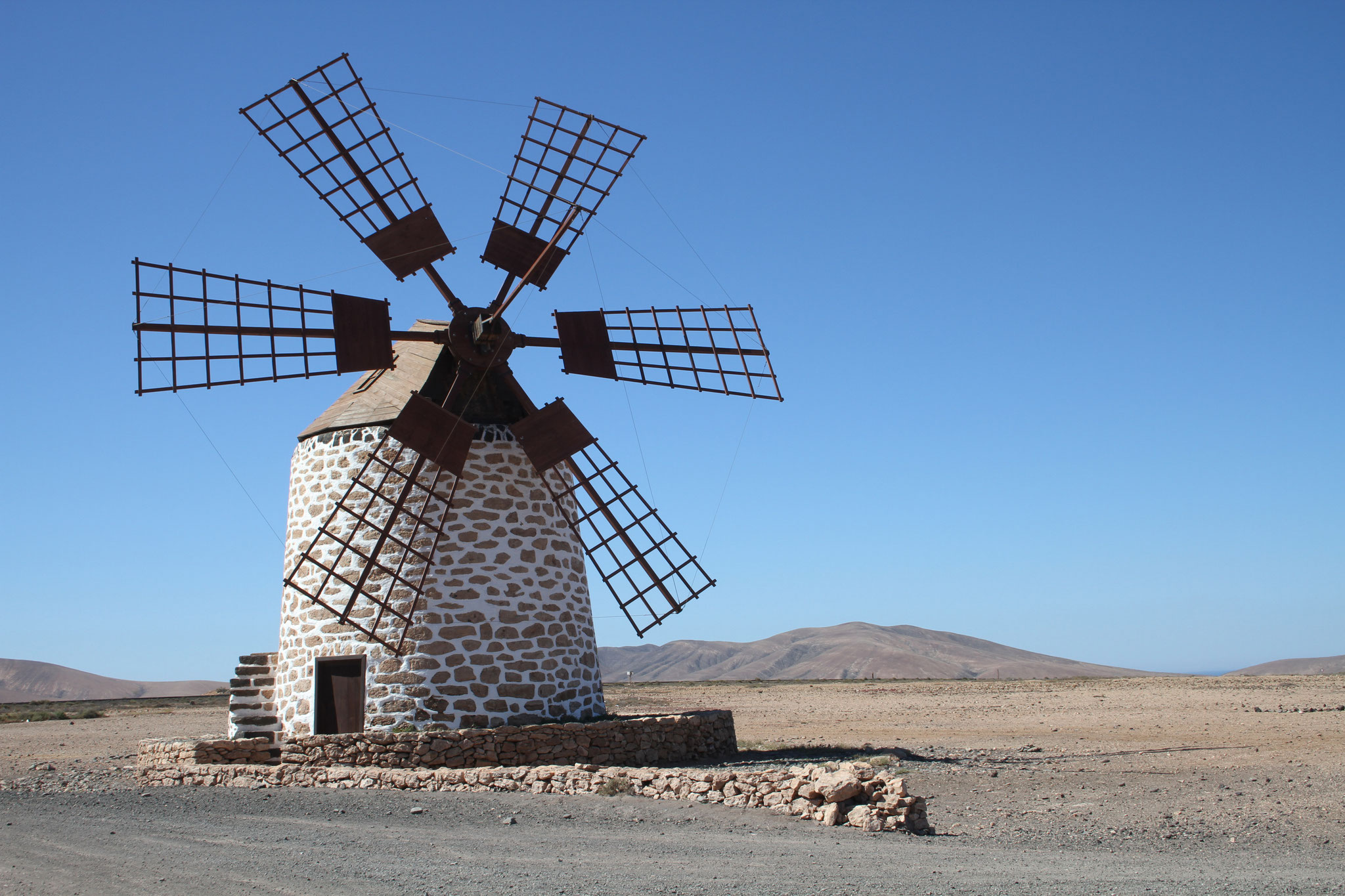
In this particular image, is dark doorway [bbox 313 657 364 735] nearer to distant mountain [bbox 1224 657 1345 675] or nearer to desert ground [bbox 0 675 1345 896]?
desert ground [bbox 0 675 1345 896]

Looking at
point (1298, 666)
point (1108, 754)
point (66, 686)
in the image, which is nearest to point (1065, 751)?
point (1108, 754)

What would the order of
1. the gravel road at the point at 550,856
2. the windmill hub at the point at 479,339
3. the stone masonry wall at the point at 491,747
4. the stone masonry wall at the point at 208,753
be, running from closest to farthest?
the gravel road at the point at 550,856 < the stone masonry wall at the point at 491,747 < the stone masonry wall at the point at 208,753 < the windmill hub at the point at 479,339

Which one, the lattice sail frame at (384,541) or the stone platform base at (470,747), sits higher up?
the lattice sail frame at (384,541)

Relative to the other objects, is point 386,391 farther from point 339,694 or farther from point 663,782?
point 663,782

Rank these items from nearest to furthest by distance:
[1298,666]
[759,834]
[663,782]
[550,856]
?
1. [550,856]
2. [759,834]
3. [663,782]
4. [1298,666]

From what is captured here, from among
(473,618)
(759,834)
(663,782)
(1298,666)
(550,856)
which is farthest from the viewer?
(1298,666)

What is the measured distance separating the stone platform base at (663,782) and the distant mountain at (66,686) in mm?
86892

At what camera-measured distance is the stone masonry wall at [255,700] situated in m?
12.4

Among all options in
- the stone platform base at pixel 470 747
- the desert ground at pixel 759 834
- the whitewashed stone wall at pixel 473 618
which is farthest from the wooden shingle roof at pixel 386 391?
the desert ground at pixel 759 834

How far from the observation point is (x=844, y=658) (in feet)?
298

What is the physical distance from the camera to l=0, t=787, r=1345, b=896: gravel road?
5.92 metres

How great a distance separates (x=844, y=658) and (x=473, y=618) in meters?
82.2

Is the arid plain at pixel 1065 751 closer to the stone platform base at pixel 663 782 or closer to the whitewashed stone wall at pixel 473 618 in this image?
the stone platform base at pixel 663 782

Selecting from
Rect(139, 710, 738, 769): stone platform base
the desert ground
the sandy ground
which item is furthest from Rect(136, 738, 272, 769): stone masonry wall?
the sandy ground
